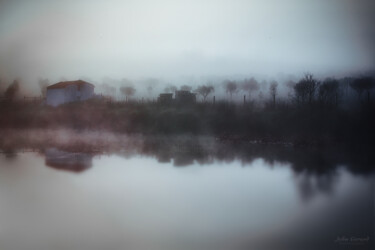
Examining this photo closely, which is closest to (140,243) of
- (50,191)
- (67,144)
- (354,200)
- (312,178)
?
(50,191)

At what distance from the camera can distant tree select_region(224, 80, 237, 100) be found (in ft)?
9.99

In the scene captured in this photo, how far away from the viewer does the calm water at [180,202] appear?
8.14 feet

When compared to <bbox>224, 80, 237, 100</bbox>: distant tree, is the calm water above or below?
below

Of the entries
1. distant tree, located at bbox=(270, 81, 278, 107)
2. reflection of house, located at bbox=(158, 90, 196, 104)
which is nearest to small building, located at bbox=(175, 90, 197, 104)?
reflection of house, located at bbox=(158, 90, 196, 104)

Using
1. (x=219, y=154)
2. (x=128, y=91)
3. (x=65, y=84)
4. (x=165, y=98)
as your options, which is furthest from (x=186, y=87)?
(x=65, y=84)

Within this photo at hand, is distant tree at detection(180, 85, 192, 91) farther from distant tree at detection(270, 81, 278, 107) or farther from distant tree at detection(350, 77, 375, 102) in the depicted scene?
distant tree at detection(350, 77, 375, 102)

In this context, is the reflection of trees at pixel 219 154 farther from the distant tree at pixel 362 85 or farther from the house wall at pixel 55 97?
the distant tree at pixel 362 85

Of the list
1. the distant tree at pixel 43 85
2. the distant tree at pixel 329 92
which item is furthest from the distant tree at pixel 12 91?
the distant tree at pixel 329 92

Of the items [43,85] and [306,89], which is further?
[43,85]

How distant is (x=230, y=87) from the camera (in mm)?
3053

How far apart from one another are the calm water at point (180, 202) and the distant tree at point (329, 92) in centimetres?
60

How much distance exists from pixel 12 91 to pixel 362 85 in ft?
11.8

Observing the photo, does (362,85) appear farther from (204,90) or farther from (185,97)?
(185,97)

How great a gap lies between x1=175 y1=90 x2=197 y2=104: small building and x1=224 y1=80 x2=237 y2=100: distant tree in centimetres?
34
